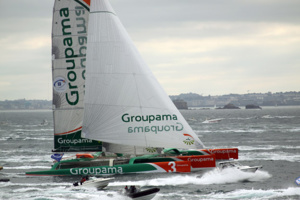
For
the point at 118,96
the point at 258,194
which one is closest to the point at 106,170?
the point at 118,96

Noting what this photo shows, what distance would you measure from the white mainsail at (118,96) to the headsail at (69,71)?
2.42 meters

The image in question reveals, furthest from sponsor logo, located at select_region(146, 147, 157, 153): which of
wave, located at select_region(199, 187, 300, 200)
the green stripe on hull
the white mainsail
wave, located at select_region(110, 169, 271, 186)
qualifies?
wave, located at select_region(199, 187, 300, 200)

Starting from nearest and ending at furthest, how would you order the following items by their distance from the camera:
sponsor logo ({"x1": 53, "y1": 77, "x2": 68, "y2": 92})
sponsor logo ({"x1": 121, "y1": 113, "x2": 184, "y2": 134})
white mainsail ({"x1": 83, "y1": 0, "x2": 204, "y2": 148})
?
sponsor logo ({"x1": 121, "y1": 113, "x2": 184, "y2": 134})
white mainsail ({"x1": 83, "y1": 0, "x2": 204, "y2": 148})
sponsor logo ({"x1": 53, "y1": 77, "x2": 68, "y2": 92})

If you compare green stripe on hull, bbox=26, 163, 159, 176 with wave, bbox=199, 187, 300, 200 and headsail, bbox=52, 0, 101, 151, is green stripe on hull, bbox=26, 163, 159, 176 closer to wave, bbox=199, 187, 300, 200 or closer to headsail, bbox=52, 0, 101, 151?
headsail, bbox=52, 0, 101, 151

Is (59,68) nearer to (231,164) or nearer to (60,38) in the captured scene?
(60,38)

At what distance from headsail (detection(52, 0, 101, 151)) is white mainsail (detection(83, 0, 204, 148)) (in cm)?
242

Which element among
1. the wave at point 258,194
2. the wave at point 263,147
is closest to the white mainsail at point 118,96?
the wave at point 258,194

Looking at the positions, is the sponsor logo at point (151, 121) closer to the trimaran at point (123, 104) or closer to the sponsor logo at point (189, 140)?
the trimaran at point (123, 104)

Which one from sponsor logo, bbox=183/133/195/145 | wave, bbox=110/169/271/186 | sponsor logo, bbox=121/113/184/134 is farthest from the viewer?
wave, bbox=110/169/271/186

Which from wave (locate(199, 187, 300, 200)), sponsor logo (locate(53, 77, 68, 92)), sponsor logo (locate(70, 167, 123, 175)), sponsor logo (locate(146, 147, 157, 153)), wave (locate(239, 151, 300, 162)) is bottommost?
wave (locate(199, 187, 300, 200))

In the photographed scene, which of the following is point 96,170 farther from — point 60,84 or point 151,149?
point 60,84

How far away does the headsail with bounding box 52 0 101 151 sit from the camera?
3216 centimetres

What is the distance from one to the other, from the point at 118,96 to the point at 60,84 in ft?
15.4

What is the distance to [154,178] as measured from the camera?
105 feet
